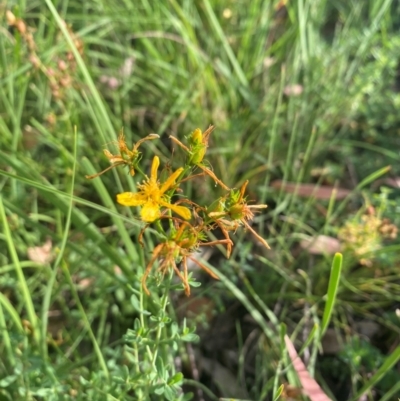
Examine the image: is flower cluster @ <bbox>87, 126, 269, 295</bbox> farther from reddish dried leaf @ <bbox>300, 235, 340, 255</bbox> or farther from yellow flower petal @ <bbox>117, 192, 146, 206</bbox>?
reddish dried leaf @ <bbox>300, 235, 340, 255</bbox>

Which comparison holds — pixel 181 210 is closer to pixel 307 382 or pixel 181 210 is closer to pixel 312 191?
pixel 307 382

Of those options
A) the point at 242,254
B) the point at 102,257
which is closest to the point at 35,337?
the point at 102,257

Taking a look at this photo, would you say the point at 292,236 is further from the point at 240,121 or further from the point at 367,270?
the point at 240,121

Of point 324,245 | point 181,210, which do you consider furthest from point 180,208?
point 324,245

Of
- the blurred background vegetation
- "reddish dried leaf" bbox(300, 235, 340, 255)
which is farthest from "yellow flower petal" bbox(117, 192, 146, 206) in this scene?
"reddish dried leaf" bbox(300, 235, 340, 255)

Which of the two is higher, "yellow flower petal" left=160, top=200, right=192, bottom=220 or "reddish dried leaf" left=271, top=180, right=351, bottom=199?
"yellow flower petal" left=160, top=200, right=192, bottom=220

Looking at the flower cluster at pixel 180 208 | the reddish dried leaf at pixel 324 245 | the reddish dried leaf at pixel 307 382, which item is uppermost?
the flower cluster at pixel 180 208

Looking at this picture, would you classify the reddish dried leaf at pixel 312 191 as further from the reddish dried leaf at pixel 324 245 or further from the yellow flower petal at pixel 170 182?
the yellow flower petal at pixel 170 182

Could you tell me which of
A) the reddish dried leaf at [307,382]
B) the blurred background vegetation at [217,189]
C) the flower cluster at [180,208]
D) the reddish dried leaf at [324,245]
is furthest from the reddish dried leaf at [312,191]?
the flower cluster at [180,208]

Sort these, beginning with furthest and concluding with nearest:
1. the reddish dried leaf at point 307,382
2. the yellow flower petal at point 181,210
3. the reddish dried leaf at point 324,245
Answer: the reddish dried leaf at point 324,245 < the reddish dried leaf at point 307,382 < the yellow flower petal at point 181,210
